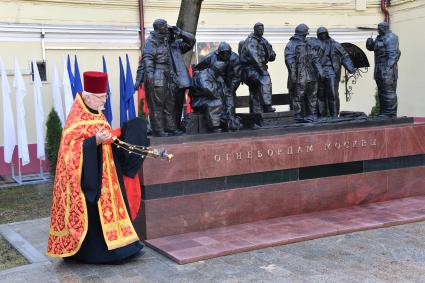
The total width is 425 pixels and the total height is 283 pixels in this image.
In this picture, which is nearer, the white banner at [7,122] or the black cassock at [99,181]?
the black cassock at [99,181]

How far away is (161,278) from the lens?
4.74 m

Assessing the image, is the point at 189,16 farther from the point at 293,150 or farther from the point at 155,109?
the point at 293,150

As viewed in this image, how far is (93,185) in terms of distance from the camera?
4867mm

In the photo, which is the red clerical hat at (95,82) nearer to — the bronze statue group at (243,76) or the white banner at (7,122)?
the bronze statue group at (243,76)

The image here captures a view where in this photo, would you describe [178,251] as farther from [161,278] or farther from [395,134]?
[395,134]

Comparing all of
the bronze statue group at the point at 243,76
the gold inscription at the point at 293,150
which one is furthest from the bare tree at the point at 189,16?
the gold inscription at the point at 293,150

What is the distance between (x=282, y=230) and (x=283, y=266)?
1111mm

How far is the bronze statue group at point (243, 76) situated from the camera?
632 cm

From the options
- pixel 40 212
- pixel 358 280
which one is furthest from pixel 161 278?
pixel 40 212

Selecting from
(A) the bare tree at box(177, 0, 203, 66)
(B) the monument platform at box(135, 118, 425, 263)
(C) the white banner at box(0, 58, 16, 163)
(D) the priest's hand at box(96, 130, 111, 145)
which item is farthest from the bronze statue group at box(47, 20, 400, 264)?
(C) the white banner at box(0, 58, 16, 163)

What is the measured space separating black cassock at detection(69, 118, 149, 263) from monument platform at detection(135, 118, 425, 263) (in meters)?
0.53

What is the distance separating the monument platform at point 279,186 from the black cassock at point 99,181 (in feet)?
1.74

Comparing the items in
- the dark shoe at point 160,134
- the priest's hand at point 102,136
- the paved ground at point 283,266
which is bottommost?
the paved ground at point 283,266

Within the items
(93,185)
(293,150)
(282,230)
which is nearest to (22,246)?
(93,185)
